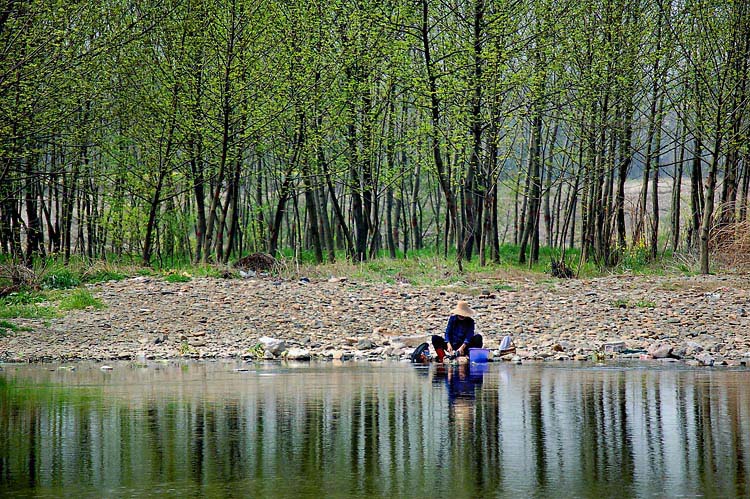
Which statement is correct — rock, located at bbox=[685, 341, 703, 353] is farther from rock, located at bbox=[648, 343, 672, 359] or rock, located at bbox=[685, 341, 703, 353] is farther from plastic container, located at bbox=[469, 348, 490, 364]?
plastic container, located at bbox=[469, 348, 490, 364]

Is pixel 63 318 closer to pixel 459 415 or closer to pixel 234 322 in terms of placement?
pixel 234 322

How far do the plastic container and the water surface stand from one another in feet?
7.18

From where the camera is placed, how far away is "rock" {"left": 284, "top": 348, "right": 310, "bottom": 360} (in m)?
17.5

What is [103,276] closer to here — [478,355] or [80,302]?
[80,302]

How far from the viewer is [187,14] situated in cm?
2961

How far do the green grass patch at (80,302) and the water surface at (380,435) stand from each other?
728cm

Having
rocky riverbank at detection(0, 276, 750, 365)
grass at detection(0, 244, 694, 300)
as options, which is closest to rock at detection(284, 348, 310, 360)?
rocky riverbank at detection(0, 276, 750, 365)

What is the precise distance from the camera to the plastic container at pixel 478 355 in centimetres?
1611

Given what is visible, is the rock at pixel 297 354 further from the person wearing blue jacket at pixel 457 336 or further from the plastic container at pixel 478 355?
the plastic container at pixel 478 355

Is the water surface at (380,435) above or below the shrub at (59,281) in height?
below

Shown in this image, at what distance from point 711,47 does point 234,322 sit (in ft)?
52.0

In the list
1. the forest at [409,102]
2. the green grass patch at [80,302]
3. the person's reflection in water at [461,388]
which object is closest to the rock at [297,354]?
the person's reflection in water at [461,388]

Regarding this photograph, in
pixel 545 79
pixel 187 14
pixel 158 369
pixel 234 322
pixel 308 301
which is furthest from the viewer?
pixel 545 79

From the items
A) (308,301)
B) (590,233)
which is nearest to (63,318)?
(308,301)
